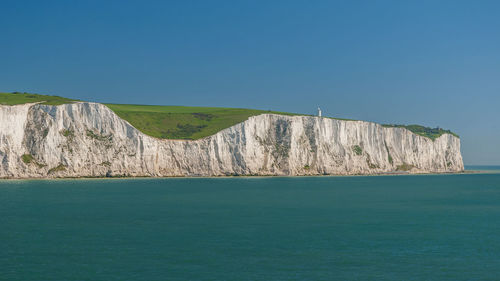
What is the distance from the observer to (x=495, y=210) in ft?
168

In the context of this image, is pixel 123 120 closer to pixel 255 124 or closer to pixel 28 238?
pixel 255 124

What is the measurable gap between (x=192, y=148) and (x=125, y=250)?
92.5m

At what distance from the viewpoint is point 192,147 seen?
121 metres

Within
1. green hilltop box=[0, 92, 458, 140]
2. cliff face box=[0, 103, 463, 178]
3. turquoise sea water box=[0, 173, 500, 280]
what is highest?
green hilltop box=[0, 92, 458, 140]

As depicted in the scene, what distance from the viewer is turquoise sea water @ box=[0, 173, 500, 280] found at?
24.3m

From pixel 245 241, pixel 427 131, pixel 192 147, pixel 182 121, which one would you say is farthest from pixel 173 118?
pixel 245 241

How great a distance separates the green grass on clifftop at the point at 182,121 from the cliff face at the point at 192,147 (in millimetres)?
3913

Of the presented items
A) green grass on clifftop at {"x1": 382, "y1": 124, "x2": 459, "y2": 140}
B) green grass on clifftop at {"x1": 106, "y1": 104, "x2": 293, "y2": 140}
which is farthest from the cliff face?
green grass on clifftop at {"x1": 382, "y1": 124, "x2": 459, "y2": 140}

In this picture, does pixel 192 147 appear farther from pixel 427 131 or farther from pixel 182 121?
pixel 427 131

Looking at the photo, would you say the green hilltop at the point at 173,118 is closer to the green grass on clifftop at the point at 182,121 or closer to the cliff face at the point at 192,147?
the green grass on clifftop at the point at 182,121

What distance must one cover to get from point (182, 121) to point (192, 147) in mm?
17772
